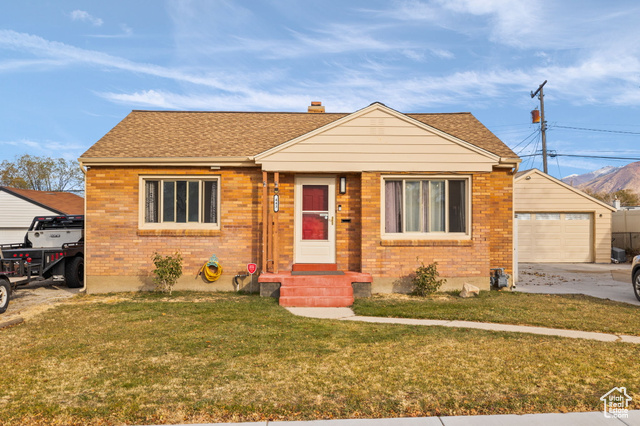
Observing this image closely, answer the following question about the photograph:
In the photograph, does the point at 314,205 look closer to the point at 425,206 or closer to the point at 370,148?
the point at 370,148

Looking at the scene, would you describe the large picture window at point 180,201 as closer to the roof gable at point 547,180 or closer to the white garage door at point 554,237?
the roof gable at point 547,180

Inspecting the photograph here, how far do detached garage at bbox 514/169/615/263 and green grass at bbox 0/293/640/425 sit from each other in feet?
47.2

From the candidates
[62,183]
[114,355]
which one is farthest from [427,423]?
[62,183]

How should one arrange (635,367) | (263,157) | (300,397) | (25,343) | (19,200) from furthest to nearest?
(19,200) → (263,157) → (25,343) → (635,367) → (300,397)

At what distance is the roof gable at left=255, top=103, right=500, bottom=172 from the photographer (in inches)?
396

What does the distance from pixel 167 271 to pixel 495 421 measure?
7925mm

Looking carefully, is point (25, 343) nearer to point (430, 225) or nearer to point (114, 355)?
point (114, 355)

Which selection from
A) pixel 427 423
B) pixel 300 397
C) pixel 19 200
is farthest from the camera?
pixel 19 200

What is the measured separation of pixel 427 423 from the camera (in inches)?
138

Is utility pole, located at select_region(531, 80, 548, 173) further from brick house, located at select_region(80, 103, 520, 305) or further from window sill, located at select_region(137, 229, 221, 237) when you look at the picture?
window sill, located at select_region(137, 229, 221, 237)

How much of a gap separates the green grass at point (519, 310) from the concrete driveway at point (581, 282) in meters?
0.93

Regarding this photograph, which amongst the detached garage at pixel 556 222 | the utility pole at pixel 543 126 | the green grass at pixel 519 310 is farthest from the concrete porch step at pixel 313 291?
the utility pole at pixel 543 126

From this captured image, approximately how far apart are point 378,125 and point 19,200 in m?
22.3

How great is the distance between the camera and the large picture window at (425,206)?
10289 mm
